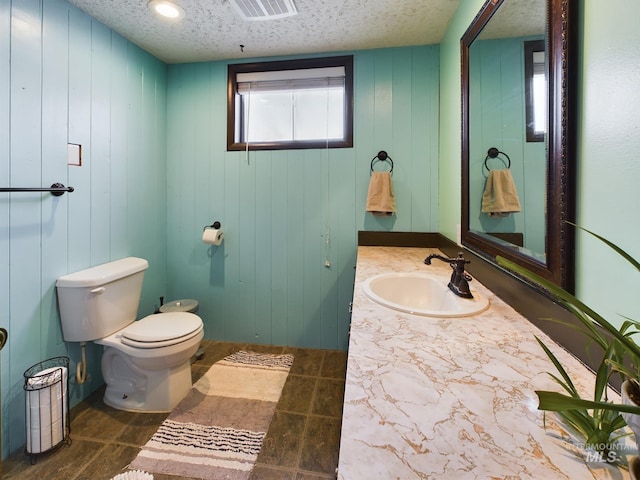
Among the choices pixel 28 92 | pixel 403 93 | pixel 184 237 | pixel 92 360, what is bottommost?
pixel 92 360

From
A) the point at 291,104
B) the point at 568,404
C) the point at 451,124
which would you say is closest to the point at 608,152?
the point at 568,404

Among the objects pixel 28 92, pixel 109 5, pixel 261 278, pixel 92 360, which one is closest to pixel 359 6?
pixel 109 5

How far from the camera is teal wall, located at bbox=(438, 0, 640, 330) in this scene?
0.57 m

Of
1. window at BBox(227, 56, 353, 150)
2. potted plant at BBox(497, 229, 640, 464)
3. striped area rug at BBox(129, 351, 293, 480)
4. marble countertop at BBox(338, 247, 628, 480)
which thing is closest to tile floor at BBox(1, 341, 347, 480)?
striped area rug at BBox(129, 351, 293, 480)

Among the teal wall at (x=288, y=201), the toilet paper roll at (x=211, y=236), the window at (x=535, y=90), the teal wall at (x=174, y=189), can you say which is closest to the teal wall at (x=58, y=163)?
the teal wall at (x=174, y=189)

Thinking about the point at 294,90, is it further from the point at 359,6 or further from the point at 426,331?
the point at 426,331

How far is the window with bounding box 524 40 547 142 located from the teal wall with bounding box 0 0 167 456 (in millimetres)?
2058

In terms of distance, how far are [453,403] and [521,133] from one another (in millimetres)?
874

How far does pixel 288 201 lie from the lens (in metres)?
2.22

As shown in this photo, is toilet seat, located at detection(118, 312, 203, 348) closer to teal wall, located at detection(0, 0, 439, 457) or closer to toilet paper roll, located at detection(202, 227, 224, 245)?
teal wall, located at detection(0, 0, 439, 457)

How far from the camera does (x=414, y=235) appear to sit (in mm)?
2092

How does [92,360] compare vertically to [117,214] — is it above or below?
below

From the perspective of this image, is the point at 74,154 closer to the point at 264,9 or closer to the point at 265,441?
the point at 264,9

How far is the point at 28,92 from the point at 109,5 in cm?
69
